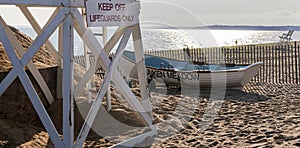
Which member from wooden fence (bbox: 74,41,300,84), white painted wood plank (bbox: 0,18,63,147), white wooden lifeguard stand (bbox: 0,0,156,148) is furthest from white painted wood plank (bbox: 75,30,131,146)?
wooden fence (bbox: 74,41,300,84)

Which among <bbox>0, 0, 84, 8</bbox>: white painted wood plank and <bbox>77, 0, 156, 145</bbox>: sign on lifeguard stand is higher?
<bbox>0, 0, 84, 8</bbox>: white painted wood plank

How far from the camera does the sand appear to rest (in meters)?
6.54

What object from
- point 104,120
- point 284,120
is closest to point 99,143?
point 104,120

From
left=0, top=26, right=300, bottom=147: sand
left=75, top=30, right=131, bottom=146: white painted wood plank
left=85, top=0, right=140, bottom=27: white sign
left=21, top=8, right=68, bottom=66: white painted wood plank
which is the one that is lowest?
left=0, top=26, right=300, bottom=147: sand

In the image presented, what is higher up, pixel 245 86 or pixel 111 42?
pixel 111 42

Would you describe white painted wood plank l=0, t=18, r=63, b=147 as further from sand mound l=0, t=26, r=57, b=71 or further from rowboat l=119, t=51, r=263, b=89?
rowboat l=119, t=51, r=263, b=89

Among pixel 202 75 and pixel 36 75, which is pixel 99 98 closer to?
pixel 36 75

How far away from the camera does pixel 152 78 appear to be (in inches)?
576

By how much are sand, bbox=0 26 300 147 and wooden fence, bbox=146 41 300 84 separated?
19.3ft

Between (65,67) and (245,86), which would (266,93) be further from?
(65,67)

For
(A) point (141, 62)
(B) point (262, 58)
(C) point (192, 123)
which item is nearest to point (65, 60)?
(A) point (141, 62)

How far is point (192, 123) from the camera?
8.40m

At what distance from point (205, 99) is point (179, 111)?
2346mm

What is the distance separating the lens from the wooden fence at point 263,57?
17.0m
